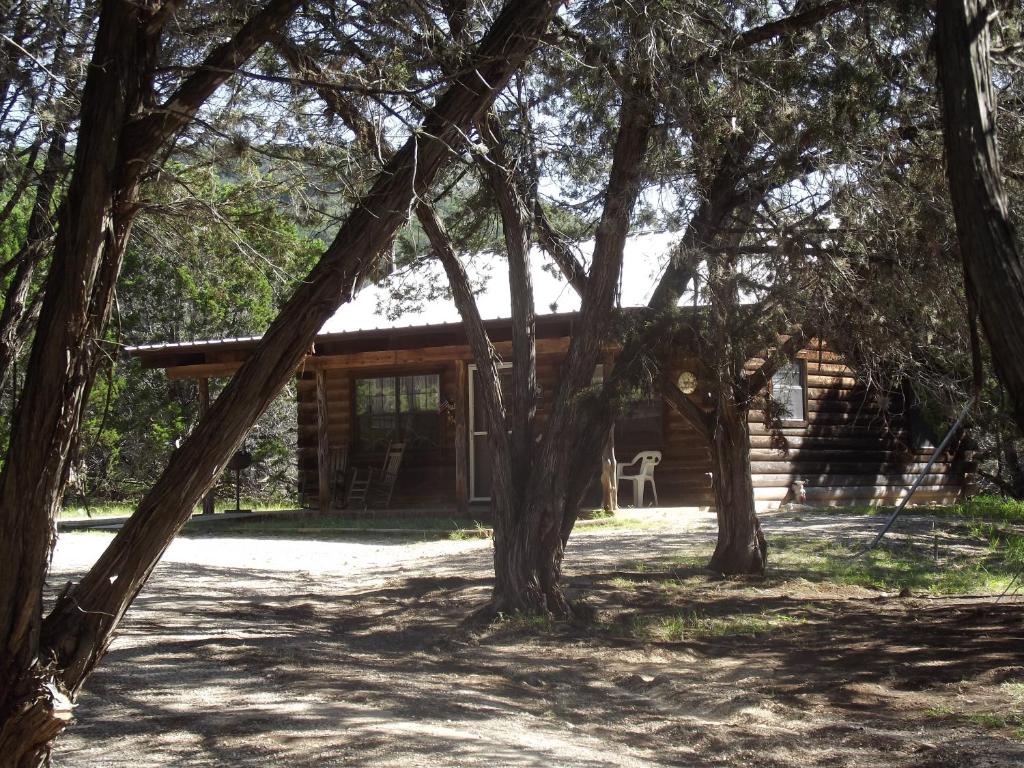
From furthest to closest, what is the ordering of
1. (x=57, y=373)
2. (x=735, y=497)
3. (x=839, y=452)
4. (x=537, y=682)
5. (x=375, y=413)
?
(x=375, y=413)
(x=839, y=452)
(x=735, y=497)
(x=537, y=682)
(x=57, y=373)

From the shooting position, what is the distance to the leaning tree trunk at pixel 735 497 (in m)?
9.99

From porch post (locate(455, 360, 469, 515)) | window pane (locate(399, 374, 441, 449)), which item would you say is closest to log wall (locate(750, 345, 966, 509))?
porch post (locate(455, 360, 469, 515))

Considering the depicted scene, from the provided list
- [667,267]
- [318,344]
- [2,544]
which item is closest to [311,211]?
[667,267]

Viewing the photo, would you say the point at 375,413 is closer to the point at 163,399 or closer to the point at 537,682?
the point at 163,399

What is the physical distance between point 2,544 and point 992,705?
5247 mm

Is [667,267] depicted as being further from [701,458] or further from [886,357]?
[701,458]

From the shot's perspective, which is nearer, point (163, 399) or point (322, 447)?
point (322, 447)

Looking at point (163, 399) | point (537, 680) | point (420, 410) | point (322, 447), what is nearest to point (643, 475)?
point (420, 410)

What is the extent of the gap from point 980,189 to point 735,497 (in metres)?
6.11

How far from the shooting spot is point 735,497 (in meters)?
10.1

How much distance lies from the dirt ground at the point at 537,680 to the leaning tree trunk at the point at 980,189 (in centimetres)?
209

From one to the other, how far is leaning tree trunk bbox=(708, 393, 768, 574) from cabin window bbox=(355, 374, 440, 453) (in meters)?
8.46

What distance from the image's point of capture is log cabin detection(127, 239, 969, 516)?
1617 centimetres

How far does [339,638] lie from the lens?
809cm
